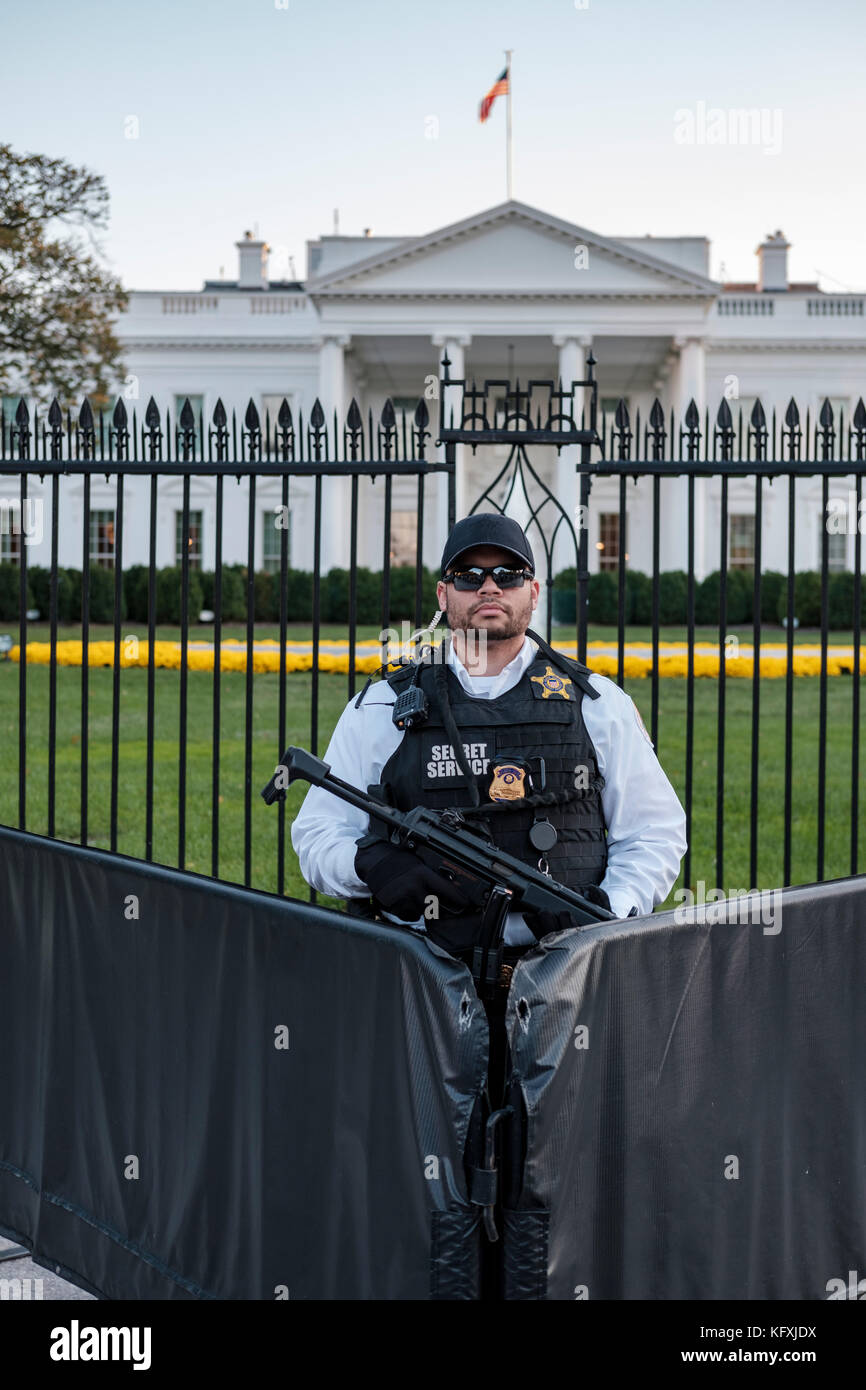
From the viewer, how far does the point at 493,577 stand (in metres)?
3.15

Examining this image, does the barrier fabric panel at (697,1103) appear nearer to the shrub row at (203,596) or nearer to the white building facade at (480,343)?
the shrub row at (203,596)

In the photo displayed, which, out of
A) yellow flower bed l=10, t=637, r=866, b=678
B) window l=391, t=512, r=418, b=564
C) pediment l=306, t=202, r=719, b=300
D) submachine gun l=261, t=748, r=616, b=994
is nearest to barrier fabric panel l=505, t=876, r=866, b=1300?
submachine gun l=261, t=748, r=616, b=994

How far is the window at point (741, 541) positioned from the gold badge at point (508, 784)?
3535 centimetres

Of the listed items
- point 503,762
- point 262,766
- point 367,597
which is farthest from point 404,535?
point 503,762

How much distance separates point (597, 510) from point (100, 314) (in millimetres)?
25394

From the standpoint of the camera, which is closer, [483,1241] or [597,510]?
[483,1241]

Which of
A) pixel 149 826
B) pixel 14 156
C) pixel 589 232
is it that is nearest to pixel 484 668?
pixel 149 826

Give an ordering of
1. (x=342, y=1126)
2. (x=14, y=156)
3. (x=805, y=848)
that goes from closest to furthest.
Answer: (x=342, y=1126), (x=805, y=848), (x=14, y=156)

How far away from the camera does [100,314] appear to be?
67.7 feet

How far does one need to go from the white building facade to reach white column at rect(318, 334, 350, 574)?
2.9 inches

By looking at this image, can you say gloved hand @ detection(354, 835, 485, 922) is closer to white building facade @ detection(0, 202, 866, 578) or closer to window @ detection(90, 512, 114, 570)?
window @ detection(90, 512, 114, 570)

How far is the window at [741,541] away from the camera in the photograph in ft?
125

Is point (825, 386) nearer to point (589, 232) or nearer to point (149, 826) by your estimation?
point (589, 232)

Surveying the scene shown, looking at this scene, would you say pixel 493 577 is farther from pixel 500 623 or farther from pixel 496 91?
pixel 496 91
